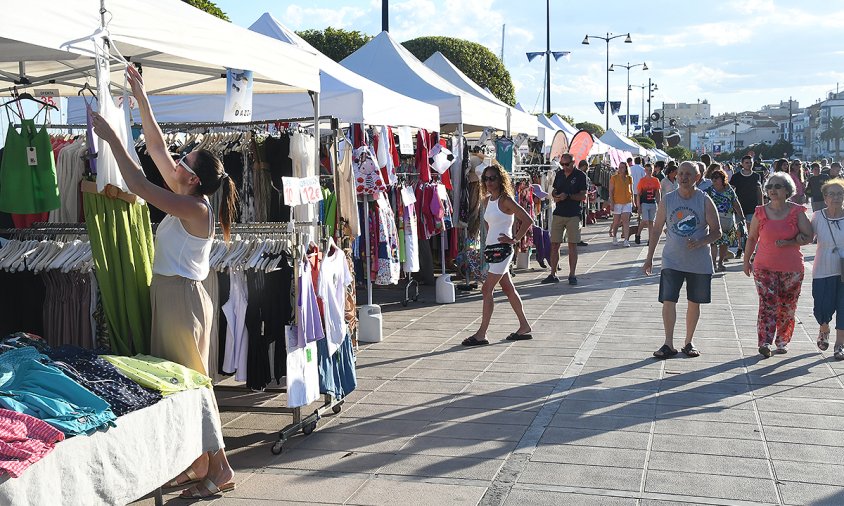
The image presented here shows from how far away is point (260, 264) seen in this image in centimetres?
572

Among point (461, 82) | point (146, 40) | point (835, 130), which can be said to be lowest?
point (146, 40)

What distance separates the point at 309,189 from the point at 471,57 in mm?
33334

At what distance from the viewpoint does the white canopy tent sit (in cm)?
895

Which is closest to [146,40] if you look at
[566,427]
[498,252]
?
[566,427]

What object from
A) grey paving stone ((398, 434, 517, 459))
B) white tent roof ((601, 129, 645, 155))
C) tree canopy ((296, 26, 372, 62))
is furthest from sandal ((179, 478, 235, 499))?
white tent roof ((601, 129, 645, 155))

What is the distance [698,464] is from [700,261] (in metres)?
3.12

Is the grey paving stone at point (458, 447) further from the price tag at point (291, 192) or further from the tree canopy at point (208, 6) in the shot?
the tree canopy at point (208, 6)

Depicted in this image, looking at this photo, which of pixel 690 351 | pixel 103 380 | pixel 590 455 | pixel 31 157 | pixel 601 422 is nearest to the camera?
pixel 103 380

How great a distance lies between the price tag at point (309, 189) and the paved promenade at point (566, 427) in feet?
5.01

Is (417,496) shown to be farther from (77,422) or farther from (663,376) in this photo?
(663,376)

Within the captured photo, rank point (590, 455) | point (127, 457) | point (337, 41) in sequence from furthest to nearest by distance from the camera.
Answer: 1. point (337, 41)
2. point (590, 455)
3. point (127, 457)

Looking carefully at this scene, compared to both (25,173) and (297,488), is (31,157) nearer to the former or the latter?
(25,173)

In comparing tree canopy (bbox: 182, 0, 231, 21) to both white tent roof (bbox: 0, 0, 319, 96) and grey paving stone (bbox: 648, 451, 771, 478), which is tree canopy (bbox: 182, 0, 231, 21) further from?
grey paving stone (bbox: 648, 451, 771, 478)

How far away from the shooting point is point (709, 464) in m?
5.38
